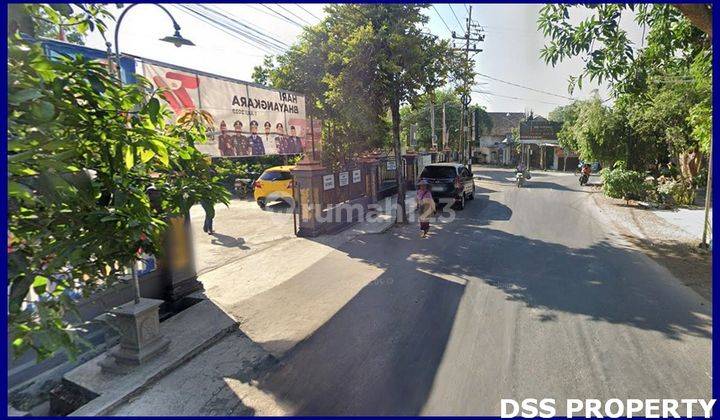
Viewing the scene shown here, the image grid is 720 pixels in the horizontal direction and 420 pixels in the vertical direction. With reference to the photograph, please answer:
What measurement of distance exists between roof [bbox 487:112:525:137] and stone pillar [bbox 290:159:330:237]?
47495 mm

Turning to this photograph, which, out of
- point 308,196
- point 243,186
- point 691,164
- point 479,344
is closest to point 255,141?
point 308,196

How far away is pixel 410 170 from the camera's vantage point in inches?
779

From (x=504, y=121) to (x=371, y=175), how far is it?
4815cm

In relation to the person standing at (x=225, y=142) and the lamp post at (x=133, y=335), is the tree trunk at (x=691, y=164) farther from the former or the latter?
the lamp post at (x=133, y=335)

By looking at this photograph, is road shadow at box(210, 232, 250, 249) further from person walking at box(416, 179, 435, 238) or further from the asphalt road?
person walking at box(416, 179, 435, 238)

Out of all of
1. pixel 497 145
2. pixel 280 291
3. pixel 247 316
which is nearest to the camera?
pixel 247 316

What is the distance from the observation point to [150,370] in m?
4.17

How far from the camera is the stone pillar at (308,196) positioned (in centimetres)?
1042

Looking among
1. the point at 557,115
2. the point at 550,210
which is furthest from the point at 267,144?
the point at 557,115

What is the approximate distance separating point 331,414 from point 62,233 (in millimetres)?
2598

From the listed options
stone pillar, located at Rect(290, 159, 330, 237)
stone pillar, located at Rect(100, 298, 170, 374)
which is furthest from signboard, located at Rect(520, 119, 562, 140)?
stone pillar, located at Rect(100, 298, 170, 374)

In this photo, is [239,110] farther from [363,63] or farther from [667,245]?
[667,245]

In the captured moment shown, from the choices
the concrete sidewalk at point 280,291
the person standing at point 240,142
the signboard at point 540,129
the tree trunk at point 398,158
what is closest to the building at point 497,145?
the signboard at point 540,129

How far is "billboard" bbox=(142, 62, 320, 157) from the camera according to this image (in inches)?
281
